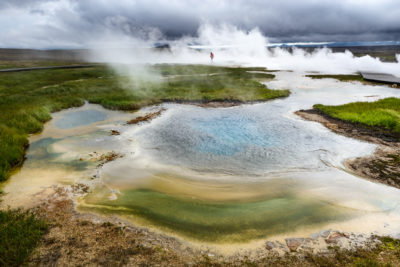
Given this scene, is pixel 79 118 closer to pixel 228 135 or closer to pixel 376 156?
pixel 228 135

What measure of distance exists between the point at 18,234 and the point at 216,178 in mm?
7961

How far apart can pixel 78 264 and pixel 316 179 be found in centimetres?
1055

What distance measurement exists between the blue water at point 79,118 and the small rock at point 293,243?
18.6m

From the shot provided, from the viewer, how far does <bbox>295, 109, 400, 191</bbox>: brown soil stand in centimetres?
1185

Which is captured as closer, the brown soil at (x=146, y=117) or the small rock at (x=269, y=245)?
the small rock at (x=269, y=245)

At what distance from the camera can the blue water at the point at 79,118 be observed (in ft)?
66.4

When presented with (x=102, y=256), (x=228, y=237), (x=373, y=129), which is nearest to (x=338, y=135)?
(x=373, y=129)

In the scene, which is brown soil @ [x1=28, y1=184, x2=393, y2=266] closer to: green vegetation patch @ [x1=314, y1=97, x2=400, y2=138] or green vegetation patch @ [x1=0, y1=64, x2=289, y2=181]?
green vegetation patch @ [x1=0, y1=64, x2=289, y2=181]

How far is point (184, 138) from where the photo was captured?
1695 cm

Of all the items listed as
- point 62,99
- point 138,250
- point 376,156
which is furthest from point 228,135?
point 62,99

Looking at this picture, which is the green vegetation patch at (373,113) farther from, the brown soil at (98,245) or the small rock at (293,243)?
the brown soil at (98,245)

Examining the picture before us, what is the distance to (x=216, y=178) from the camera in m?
11.8

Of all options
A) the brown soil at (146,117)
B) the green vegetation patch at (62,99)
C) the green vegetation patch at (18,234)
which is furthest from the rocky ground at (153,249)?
the brown soil at (146,117)

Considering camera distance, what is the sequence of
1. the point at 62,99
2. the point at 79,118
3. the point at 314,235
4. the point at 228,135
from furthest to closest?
1. the point at 62,99
2. the point at 79,118
3. the point at 228,135
4. the point at 314,235
